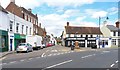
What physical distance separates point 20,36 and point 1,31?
40.1ft

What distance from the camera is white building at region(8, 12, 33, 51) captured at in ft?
153

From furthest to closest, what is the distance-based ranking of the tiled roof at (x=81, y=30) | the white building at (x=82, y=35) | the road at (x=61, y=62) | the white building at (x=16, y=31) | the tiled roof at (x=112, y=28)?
the tiled roof at (x=81, y=30), the tiled roof at (x=112, y=28), the white building at (x=82, y=35), the white building at (x=16, y=31), the road at (x=61, y=62)

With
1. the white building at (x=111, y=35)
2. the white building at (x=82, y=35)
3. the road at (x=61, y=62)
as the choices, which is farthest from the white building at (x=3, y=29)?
the white building at (x=111, y=35)

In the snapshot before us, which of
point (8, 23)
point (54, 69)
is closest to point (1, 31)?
point (8, 23)

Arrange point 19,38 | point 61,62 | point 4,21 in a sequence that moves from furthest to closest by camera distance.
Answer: point 19,38 < point 4,21 < point 61,62

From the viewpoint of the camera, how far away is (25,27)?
58.7 meters

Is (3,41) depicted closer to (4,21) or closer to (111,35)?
(4,21)

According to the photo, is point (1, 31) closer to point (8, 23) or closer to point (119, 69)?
point (8, 23)

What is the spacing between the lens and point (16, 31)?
50969mm

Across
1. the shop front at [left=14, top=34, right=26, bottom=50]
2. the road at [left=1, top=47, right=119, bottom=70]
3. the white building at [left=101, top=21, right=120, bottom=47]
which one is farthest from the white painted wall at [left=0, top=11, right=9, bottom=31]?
the white building at [left=101, top=21, right=120, bottom=47]

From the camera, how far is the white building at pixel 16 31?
153 ft

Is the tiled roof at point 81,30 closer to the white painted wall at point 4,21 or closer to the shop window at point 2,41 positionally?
the white painted wall at point 4,21

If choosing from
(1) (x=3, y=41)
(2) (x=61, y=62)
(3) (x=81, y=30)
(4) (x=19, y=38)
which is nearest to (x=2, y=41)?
(1) (x=3, y=41)

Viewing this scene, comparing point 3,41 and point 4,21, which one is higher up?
point 4,21
